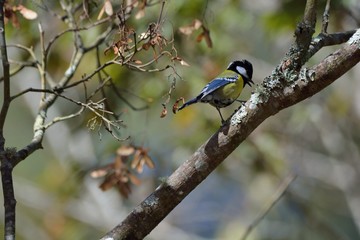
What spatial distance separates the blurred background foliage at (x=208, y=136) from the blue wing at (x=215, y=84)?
45.4 inches

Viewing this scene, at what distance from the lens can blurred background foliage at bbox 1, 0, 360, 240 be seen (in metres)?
5.38

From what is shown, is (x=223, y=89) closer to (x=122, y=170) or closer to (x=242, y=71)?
(x=242, y=71)

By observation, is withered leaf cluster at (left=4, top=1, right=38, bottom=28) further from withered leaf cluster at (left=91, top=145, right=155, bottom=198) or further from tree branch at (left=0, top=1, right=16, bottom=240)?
withered leaf cluster at (left=91, top=145, right=155, bottom=198)

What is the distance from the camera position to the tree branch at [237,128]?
104 inches

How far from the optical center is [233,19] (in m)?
5.64

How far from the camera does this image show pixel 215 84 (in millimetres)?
3346

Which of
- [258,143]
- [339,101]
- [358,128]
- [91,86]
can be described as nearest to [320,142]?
[358,128]

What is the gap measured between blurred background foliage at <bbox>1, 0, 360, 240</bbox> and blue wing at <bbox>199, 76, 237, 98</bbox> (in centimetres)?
115

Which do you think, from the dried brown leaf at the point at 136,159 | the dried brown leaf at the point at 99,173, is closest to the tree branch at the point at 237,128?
the dried brown leaf at the point at 136,159

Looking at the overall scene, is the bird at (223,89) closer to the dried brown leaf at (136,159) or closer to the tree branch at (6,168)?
the dried brown leaf at (136,159)

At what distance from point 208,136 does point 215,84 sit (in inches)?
121

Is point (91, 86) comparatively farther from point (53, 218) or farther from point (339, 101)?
point (339, 101)

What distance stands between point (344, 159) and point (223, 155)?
4.92m

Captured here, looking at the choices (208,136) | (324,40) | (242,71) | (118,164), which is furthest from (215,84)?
(208,136)
